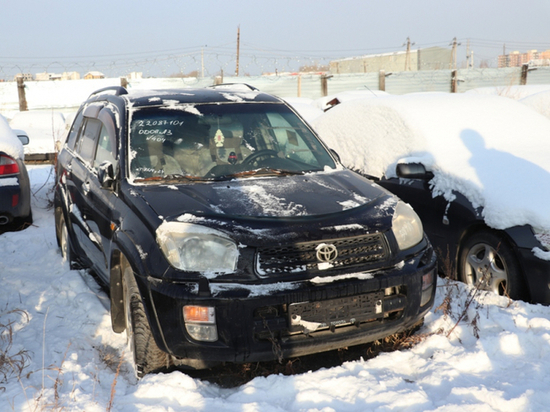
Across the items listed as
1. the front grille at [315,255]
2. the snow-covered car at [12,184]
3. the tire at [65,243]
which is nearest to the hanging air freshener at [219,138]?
the front grille at [315,255]

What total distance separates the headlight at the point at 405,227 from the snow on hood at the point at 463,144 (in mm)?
1003

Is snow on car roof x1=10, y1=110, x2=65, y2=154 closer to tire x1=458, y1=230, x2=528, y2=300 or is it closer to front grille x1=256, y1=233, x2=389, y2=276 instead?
tire x1=458, y1=230, x2=528, y2=300

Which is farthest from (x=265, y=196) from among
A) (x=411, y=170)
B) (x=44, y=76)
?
(x=44, y=76)

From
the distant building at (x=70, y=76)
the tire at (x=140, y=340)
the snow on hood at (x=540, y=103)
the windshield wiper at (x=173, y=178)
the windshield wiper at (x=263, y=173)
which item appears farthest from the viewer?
the distant building at (x=70, y=76)

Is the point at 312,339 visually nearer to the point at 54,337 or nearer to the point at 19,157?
the point at 54,337

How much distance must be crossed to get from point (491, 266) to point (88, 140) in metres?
3.43

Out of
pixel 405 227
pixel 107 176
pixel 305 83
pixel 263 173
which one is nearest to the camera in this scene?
pixel 405 227

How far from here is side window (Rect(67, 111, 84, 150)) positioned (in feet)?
17.5

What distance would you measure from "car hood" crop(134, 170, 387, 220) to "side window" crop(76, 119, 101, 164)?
4.14ft

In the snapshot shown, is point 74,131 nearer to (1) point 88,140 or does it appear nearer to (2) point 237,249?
(1) point 88,140

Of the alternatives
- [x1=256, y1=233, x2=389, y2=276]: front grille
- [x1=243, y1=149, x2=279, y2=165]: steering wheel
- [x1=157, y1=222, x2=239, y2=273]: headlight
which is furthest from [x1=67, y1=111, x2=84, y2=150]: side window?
[x1=256, y1=233, x2=389, y2=276]: front grille

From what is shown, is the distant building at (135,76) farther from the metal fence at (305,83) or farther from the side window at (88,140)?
the side window at (88,140)

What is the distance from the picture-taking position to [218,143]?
4066mm

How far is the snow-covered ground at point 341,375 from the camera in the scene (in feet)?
9.38
